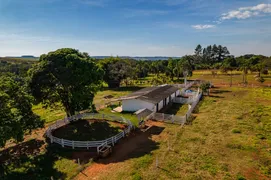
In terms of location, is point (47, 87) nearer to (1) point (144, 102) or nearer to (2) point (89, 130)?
(2) point (89, 130)

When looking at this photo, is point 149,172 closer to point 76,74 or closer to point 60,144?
point 60,144

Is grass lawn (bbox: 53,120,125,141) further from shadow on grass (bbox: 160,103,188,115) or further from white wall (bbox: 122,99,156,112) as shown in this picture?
shadow on grass (bbox: 160,103,188,115)

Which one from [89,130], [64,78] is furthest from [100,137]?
[64,78]

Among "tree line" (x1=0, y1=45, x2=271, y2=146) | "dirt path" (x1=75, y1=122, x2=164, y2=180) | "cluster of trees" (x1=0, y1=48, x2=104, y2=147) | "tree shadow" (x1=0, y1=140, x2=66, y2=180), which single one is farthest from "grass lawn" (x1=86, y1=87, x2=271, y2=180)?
"cluster of trees" (x1=0, y1=48, x2=104, y2=147)

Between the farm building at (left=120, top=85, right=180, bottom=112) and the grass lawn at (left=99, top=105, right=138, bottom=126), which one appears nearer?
the grass lawn at (left=99, top=105, right=138, bottom=126)

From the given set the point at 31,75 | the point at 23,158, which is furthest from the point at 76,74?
the point at 23,158

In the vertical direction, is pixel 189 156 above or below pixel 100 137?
below
